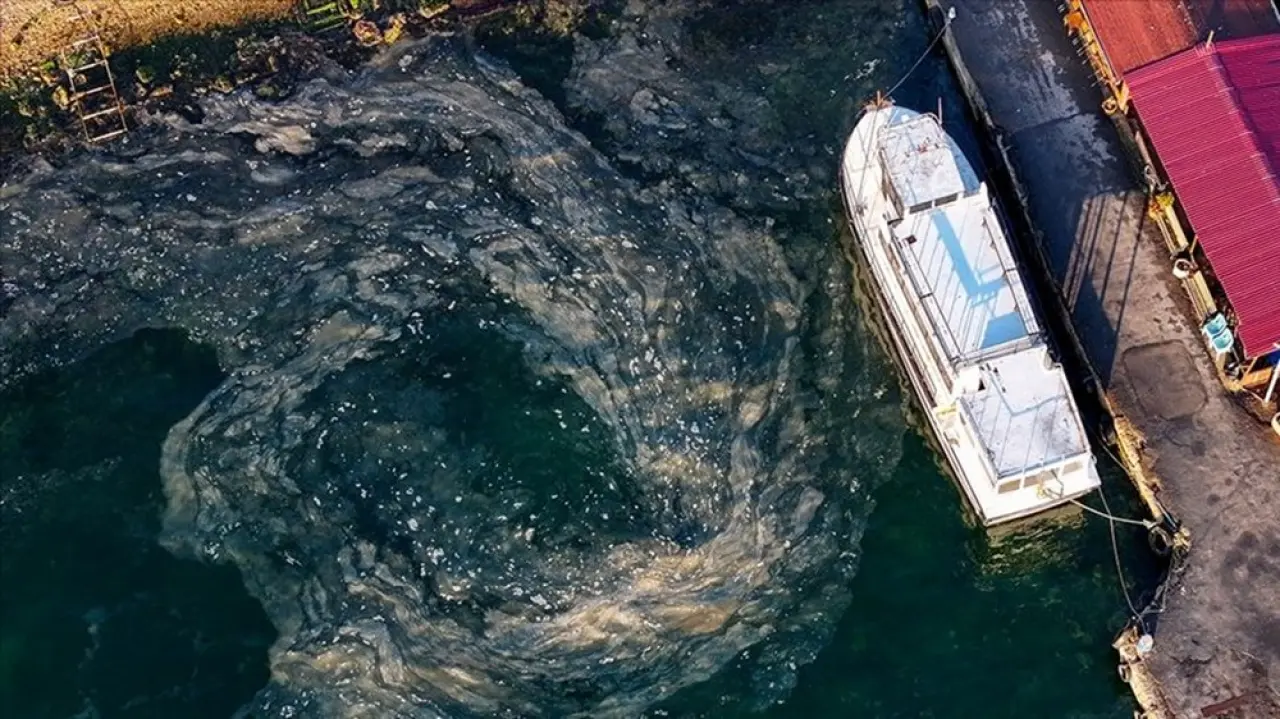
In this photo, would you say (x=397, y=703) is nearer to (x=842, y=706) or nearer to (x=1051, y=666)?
(x=842, y=706)

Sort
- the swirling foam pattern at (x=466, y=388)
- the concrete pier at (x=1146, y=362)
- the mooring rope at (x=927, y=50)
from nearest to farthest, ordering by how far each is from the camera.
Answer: the concrete pier at (x=1146, y=362) < the swirling foam pattern at (x=466, y=388) < the mooring rope at (x=927, y=50)

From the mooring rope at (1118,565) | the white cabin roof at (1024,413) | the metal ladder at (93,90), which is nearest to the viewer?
the mooring rope at (1118,565)

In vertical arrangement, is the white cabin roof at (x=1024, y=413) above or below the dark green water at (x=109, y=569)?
below

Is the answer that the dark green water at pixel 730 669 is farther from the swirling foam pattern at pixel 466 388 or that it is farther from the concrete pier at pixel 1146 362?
the concrete pier at pixel 1146 362

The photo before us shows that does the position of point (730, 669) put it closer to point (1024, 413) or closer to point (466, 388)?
point (1024, 413)

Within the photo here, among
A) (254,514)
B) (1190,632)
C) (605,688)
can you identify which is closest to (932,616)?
(1190,632)

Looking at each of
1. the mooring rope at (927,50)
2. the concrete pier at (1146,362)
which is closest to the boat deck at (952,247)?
the concrete pier at (1146,362)
